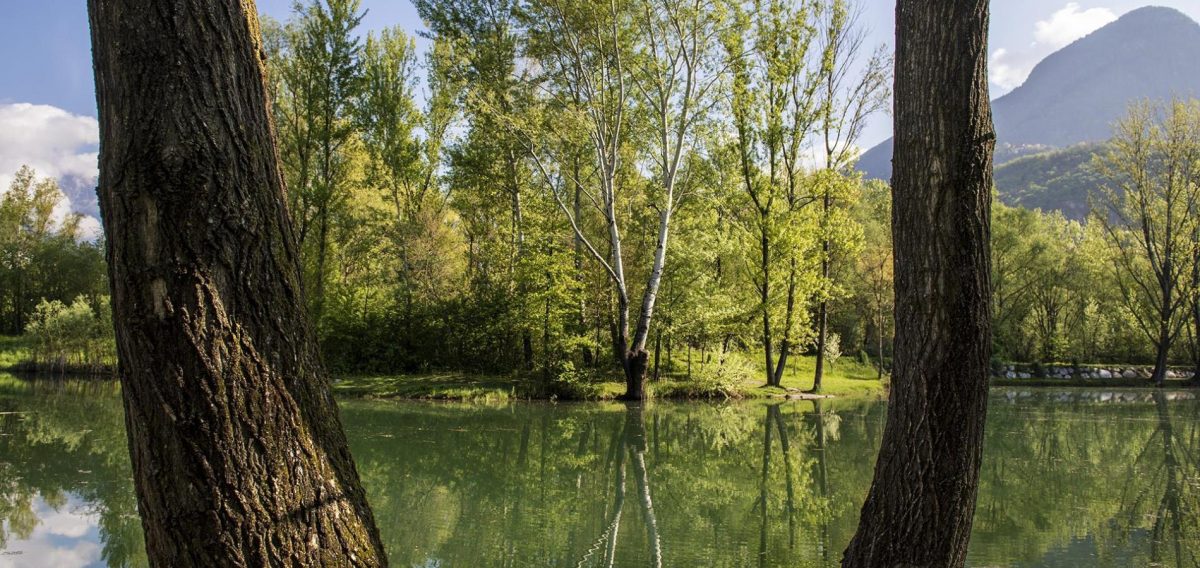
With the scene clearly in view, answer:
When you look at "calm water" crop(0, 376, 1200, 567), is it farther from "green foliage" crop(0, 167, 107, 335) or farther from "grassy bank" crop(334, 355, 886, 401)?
"green foliage" crop(0, 167, 107, 335)

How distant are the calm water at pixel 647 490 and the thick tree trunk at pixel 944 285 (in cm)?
199

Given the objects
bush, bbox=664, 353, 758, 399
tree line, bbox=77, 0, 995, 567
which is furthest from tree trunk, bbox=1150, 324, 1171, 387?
tree line, bbox=77, 0, 995, 567

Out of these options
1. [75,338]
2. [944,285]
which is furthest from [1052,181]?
[944,285]

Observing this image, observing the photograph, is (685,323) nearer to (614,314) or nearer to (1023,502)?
(614,314)

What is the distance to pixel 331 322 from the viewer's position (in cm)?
2189

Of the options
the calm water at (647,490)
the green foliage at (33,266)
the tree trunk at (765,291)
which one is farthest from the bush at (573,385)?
the green foliage at (33,266)

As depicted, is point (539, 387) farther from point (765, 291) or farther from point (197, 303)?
point (197, 303)

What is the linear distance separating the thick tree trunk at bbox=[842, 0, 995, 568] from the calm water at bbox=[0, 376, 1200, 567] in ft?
6.52

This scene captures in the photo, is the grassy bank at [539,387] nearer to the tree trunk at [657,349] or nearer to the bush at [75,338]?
the tree trunk at [657,349]

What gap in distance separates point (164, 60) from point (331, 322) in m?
21.0

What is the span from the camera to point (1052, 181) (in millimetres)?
112750

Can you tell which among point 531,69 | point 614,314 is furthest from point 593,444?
point 531,69

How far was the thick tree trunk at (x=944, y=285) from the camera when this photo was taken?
10.2 feet

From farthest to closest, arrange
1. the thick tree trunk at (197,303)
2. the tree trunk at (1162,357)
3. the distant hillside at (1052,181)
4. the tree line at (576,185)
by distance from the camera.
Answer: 1. the distant hillside at (1052,181)
2. the tree trunk at (1162,357)
3. the tree line at (576,185)
4. the thick tree trunk at (197,303)
